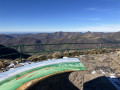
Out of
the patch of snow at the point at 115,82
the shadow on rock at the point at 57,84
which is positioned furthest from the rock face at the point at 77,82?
the patch of snow at the point at 115,82

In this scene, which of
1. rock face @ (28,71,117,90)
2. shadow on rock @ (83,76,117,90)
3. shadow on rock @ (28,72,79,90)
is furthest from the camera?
shadow on rock @ (83,76,117,90)

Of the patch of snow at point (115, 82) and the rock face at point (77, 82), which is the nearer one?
the rock face at point (77, 82)

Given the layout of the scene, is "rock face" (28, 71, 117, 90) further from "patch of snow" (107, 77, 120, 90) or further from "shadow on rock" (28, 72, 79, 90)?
"patch of snow" (107, 77, 120, 90)

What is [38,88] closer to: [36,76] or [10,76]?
[36,76]

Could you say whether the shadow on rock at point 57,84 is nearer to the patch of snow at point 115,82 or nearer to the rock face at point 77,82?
the rock face at point 77,82

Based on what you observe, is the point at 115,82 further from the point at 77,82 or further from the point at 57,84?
the point at 57,84

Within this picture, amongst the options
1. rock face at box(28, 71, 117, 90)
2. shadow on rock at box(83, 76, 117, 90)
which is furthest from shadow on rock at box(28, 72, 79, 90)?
shadow on rock at box(83, 76, 117, 90)

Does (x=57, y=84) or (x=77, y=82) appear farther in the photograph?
(x=77, y=82)

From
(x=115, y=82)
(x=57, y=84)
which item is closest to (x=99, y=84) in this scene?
(x=115, y=82)

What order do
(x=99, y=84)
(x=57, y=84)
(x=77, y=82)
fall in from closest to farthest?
(x=57, y=84) → (x=99, y=84) → (x=77, y=82)

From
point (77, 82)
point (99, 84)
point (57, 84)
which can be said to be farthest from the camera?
point (77, 82)

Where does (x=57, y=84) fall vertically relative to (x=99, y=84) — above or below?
above
